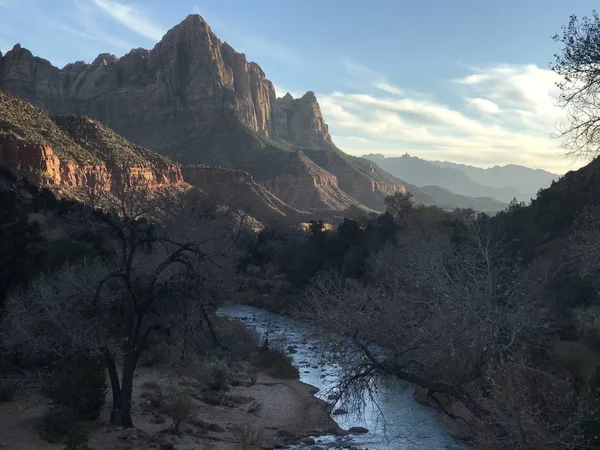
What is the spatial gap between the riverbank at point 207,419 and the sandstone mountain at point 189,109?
77.5 m

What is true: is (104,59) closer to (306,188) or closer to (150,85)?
(150,85)

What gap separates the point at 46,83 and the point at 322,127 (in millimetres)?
94594

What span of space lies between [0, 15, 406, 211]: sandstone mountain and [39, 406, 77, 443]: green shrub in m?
85.0

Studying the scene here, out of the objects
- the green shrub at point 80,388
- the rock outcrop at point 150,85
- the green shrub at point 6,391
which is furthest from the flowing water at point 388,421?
the rock outcrop at point 150,85

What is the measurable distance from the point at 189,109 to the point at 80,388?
12031cm

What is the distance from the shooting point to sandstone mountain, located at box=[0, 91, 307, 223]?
4672 centimetres

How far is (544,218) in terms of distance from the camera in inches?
1452

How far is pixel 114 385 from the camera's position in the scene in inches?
519

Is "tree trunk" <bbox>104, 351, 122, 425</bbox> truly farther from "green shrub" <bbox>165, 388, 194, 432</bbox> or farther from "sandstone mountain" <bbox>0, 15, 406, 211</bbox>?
"sandstone mountain" <bbox>0, 15, 406, 211</bbox>

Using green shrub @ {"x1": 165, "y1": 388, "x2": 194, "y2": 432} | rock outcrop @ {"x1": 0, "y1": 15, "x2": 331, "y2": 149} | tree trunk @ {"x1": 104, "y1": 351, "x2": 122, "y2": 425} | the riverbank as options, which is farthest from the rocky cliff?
rock outcrop @ {"x1": 0, "y1": 15, "x2": 331, "y2": 149}

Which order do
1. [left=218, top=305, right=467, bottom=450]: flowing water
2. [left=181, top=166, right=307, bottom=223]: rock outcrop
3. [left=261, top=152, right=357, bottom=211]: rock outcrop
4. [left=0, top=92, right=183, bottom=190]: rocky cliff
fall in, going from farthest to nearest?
[left=261, top=152, right=357, bottom=211]: rock outcrop → [left=181, top=166, right=307, bottom=223]: rock outcrop → [left=0, top=92, right=183, bottom=190]: rocky cliff → [left=218, top=305, right=467, bottom=450]: flowing water

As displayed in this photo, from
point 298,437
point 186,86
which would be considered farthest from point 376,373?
point 186,86

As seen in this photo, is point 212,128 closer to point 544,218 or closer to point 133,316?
point 544,218

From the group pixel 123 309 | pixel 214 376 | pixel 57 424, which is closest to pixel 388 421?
pixel 214 376
